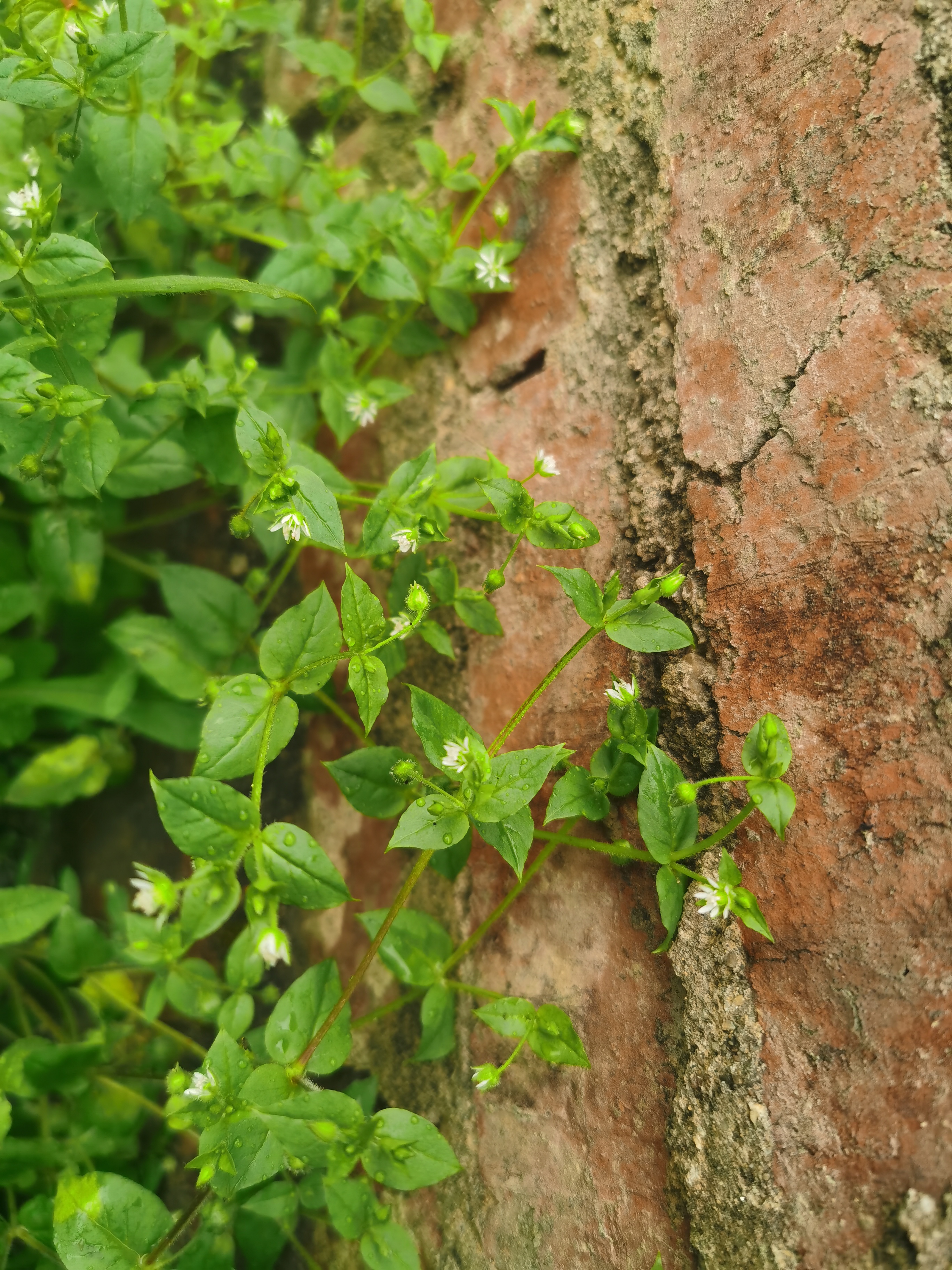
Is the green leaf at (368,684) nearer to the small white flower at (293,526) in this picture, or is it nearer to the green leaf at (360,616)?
the green leaf at (360,616)

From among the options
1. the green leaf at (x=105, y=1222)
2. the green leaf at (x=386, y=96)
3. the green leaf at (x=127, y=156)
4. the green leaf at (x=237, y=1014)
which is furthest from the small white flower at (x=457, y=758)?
the green leaf at (x=386, y=96)

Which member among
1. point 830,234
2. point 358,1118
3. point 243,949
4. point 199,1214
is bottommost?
point 199,1214

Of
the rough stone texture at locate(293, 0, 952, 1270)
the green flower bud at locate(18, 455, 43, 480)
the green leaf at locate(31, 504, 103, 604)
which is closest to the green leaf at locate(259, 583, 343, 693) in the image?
the rough stone texture at locate(293, 0, 952, 1270)

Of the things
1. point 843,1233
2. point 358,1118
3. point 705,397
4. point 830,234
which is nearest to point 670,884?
point 843,1233

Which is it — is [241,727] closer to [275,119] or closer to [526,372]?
[526,372]

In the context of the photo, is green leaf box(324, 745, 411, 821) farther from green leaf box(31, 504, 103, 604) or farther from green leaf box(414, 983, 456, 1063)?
green leaf box(31, 504, 103, 604)

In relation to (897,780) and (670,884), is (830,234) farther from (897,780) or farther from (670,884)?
(670,884)

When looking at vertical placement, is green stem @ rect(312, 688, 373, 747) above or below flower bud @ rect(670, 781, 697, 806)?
below
